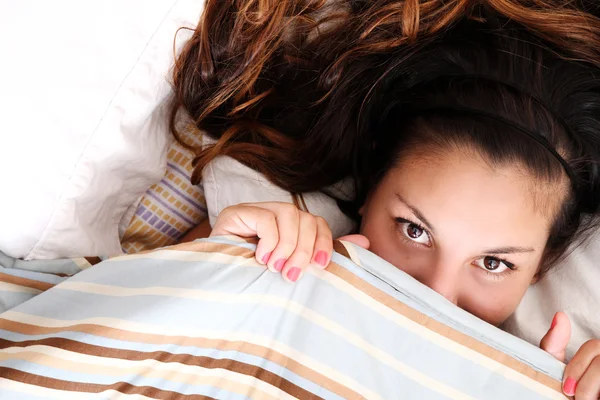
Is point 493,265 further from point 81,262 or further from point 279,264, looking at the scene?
point 81,262

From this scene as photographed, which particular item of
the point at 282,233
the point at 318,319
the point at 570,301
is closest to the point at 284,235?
the point at 282,233

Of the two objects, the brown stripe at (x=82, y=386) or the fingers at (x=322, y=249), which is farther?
the fingers at (x=322, y=249)

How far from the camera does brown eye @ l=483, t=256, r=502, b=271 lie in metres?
0.94

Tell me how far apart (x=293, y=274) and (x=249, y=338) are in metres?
0.10

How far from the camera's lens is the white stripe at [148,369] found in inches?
27.0

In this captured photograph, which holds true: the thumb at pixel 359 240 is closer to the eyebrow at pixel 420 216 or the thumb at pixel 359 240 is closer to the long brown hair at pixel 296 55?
the eyebrow at pixel 420 216

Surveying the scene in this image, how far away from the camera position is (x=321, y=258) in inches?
31.4

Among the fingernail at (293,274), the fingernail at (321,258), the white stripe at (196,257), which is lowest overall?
the white stripe at (196,257)

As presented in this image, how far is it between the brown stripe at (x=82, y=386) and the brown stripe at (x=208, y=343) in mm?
56

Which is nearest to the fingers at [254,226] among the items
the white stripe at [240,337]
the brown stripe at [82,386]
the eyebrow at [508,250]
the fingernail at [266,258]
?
the fingernail at [266,258]

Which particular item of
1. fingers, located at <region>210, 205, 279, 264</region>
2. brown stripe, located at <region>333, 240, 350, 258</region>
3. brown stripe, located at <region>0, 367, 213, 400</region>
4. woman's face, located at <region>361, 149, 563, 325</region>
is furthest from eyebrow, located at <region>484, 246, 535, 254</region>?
brown stripe, located at <region>0, 367, 213, 400</region>

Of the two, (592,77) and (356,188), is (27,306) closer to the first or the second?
(356,188)

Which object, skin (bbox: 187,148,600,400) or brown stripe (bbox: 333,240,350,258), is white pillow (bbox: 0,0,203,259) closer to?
skin (bbox: 187,148,600,400)

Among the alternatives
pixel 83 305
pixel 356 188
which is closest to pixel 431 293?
pixel 356 188
